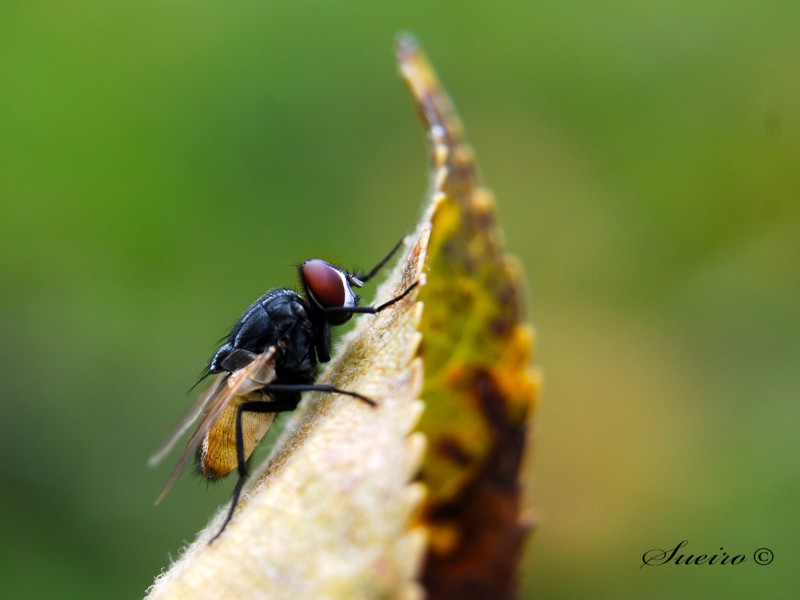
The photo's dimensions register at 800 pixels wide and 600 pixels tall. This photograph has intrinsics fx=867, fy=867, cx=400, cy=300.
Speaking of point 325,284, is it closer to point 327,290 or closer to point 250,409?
point 327,290

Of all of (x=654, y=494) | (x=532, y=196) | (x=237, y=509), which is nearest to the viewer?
(x=237, y=509)

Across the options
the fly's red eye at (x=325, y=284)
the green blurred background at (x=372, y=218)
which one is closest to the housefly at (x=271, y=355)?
the fly's red eye at (x=325, y=284)

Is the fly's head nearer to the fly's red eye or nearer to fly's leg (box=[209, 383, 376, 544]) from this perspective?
the fly's red eye

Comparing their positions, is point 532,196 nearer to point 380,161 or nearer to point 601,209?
point 601,209

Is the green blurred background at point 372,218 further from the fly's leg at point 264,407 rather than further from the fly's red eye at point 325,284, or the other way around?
the fly's red eye at point 325,284

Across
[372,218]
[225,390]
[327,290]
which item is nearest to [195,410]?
[225,390]

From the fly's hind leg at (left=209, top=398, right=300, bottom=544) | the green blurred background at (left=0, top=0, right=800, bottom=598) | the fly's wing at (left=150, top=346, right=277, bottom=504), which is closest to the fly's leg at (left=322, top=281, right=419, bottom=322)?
the fly's wing at (left=150, top=346, right=277, bottom=504)

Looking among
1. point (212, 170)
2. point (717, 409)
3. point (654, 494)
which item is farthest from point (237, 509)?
point (212, 170)
